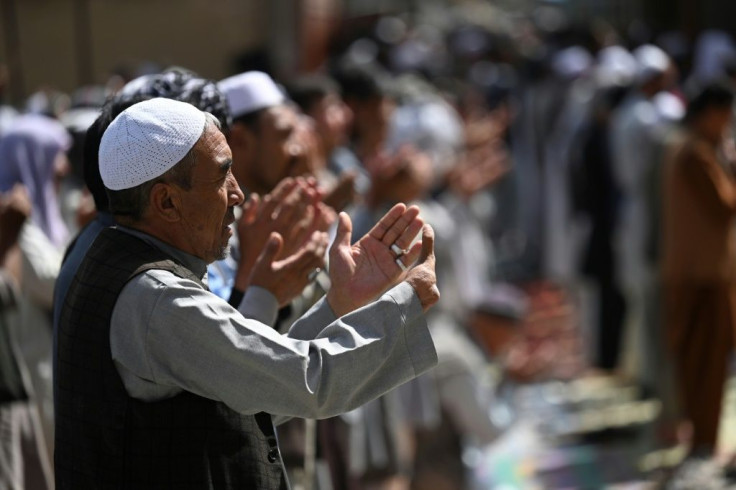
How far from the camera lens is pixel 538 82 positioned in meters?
11.2

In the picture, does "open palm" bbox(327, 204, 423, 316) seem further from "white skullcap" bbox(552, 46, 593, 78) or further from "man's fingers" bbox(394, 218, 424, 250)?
"white skullcap" bbox(552, 46, 593, 78)

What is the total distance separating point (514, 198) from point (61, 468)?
9.70 m

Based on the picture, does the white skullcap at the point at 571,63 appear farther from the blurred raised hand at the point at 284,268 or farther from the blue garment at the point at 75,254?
the blurred raised hand at the point at 284,268

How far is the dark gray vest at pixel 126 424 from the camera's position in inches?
93.2

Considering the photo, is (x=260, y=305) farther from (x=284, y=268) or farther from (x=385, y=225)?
(x=385, y=225)

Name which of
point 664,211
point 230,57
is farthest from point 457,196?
point 230,57

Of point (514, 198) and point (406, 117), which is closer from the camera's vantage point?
point (406, 117)

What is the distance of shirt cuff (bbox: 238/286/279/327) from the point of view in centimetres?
276

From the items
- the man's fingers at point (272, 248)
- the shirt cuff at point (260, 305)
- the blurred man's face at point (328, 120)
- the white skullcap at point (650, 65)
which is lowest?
the white skullcap at point (650, 65)

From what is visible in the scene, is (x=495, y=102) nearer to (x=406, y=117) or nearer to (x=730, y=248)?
(x=406, y=117)

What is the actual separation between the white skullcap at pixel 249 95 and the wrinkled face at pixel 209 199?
1.35 m

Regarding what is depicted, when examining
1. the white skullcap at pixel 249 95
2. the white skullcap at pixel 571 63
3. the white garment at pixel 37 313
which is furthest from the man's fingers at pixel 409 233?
the white skullcap at pixel 571 63

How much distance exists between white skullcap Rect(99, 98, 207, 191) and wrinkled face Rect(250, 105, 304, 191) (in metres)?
1.32

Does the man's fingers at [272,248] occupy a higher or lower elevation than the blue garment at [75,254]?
higher
